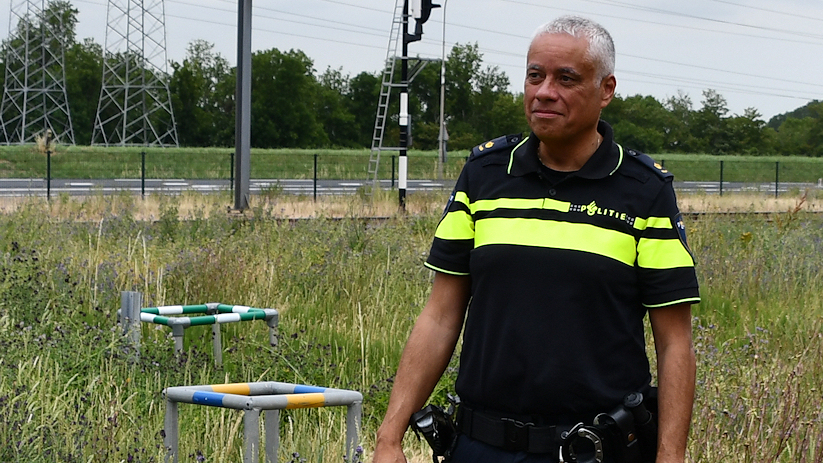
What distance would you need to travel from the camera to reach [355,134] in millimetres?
82125

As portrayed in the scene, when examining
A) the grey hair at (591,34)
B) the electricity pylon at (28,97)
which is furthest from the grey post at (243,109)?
the electricity pylon at (28,97)

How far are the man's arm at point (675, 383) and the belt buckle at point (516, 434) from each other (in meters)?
0.32

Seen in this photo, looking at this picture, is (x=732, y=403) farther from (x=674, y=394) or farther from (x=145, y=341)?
(x=145, y=341)

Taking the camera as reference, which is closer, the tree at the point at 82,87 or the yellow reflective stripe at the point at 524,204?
the yellow reflective stripe at the point at 524,204

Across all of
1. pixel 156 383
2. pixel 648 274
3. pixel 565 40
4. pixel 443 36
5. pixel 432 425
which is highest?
pixel 443 36

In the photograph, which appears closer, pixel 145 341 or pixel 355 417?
pixel 355 417

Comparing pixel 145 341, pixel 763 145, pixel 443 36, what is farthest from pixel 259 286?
pixel 763 145

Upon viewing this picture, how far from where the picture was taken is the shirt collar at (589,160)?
2.63 meters

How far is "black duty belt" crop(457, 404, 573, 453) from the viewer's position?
259 centimetres

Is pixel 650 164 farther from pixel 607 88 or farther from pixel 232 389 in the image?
pixel 232 389

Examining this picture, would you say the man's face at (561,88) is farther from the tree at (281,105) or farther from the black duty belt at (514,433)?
the tree at (281,105)

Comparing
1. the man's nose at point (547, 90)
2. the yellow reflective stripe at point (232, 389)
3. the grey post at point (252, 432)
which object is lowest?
the grey post at point (252, 432)

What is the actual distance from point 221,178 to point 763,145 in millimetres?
49276

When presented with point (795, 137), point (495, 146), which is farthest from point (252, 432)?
point (795, 137)
